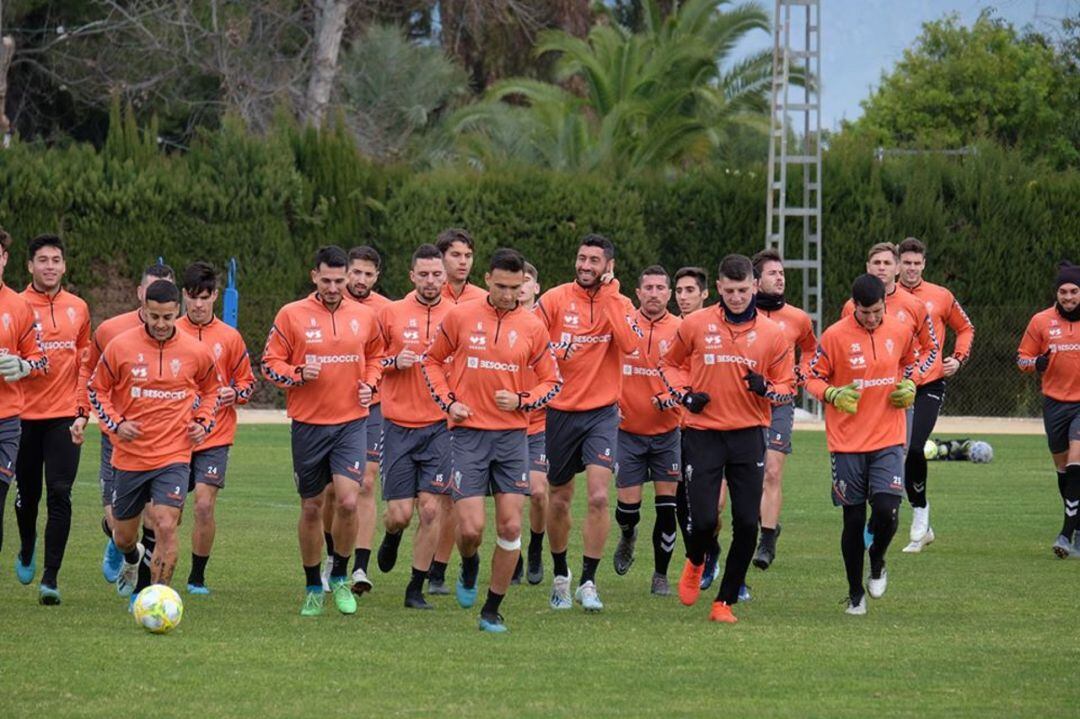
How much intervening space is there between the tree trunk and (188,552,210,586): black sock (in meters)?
33.1

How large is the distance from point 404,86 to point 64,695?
140ft

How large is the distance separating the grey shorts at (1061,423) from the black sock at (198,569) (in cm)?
759

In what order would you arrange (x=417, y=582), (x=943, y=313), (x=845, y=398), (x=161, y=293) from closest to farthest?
(x=161, y=293) < (x=845, y=398) < (x=417, y=582) < (x=943, y=313)

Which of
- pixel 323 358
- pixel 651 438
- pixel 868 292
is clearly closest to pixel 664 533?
pixel 651 438

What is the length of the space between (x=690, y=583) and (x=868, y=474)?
4.66 feet

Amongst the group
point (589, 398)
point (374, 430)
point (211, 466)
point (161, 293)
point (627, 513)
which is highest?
point (161, 293)

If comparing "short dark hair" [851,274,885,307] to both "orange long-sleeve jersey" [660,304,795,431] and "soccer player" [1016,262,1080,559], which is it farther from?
"soccer player" [1016,262,1080,559]

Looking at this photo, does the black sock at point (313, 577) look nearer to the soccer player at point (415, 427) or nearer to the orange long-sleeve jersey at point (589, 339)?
the soccer player at point (415, 427)

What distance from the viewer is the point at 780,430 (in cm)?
1566

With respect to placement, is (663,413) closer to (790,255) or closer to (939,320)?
(939,320)

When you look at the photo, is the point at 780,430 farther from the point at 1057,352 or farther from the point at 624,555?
the point at 1057,352

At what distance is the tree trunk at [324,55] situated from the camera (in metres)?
46.2

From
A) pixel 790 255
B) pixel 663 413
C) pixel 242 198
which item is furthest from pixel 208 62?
pixel 663 413

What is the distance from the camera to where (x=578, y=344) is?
45.0 ft
